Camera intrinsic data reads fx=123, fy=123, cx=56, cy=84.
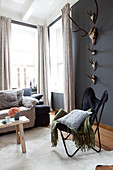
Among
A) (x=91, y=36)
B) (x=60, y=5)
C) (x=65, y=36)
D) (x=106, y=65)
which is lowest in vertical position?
(x=106, y=65)

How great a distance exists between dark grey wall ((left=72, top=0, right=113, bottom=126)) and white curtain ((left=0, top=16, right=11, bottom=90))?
2055 mm

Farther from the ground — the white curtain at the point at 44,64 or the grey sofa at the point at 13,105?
the white curtain at the point at 44,64

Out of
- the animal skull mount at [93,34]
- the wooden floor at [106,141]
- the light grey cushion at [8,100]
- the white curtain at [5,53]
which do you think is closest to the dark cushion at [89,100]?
the wooden floor at [106,141]

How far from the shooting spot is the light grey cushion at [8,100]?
2.73m

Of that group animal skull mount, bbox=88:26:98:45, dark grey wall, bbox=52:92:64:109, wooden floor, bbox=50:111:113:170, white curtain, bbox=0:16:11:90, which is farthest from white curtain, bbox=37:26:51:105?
wooden floor, bbox=50:111:113:170

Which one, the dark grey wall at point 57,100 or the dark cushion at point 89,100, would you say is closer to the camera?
the dark cushion at point 89,100

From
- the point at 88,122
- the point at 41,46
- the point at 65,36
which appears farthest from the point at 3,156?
the point at 41,46

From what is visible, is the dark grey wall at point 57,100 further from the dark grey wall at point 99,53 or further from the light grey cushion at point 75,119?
the light grey cushion at point 75,119

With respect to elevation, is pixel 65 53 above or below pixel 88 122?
above

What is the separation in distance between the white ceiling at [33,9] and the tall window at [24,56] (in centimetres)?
34

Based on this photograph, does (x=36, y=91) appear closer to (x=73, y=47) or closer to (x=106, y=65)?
(x=73, y=47)

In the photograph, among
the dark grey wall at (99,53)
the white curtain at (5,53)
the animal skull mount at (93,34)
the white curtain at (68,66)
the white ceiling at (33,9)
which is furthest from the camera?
the white curtain at (5,53)

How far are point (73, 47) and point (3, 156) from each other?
9.45ft

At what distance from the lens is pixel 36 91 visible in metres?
4.58
